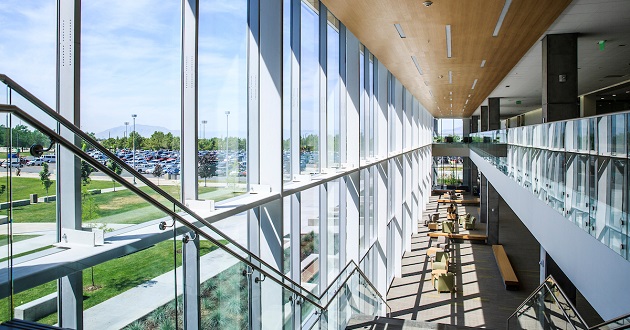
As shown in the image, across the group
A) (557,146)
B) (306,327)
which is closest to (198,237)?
(306,327)

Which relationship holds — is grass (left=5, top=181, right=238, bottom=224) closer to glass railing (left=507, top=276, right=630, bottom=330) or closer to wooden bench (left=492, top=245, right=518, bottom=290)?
glass railing (left=507, top=276, right=630, bottom=330)

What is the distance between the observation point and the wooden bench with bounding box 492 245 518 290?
617 inches

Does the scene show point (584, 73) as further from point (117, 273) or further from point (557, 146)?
point (117, 273)

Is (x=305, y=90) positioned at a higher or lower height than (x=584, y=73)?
lower

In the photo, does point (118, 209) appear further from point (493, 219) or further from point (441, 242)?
point (493, 219)

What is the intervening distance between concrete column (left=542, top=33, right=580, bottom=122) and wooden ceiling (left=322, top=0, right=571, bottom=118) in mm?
619

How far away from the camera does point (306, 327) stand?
228 inches

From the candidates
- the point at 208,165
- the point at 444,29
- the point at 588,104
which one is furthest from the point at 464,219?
the point at 208,165

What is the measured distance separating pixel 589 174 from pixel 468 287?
11827mm

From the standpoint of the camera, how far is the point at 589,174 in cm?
520

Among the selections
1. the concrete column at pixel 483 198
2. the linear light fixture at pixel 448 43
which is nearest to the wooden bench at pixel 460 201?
the concrete column at pixel 483 198

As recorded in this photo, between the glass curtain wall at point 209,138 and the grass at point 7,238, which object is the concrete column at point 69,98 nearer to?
the glass curtain wall at point 209,138

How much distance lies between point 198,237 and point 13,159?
1.46 m

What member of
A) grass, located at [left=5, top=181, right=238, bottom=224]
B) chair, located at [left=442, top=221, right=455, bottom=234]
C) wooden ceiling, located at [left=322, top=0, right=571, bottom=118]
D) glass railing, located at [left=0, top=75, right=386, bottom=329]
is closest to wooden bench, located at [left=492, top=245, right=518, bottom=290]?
chair, located at [left=442, top=221, right=455, bottom=234]
